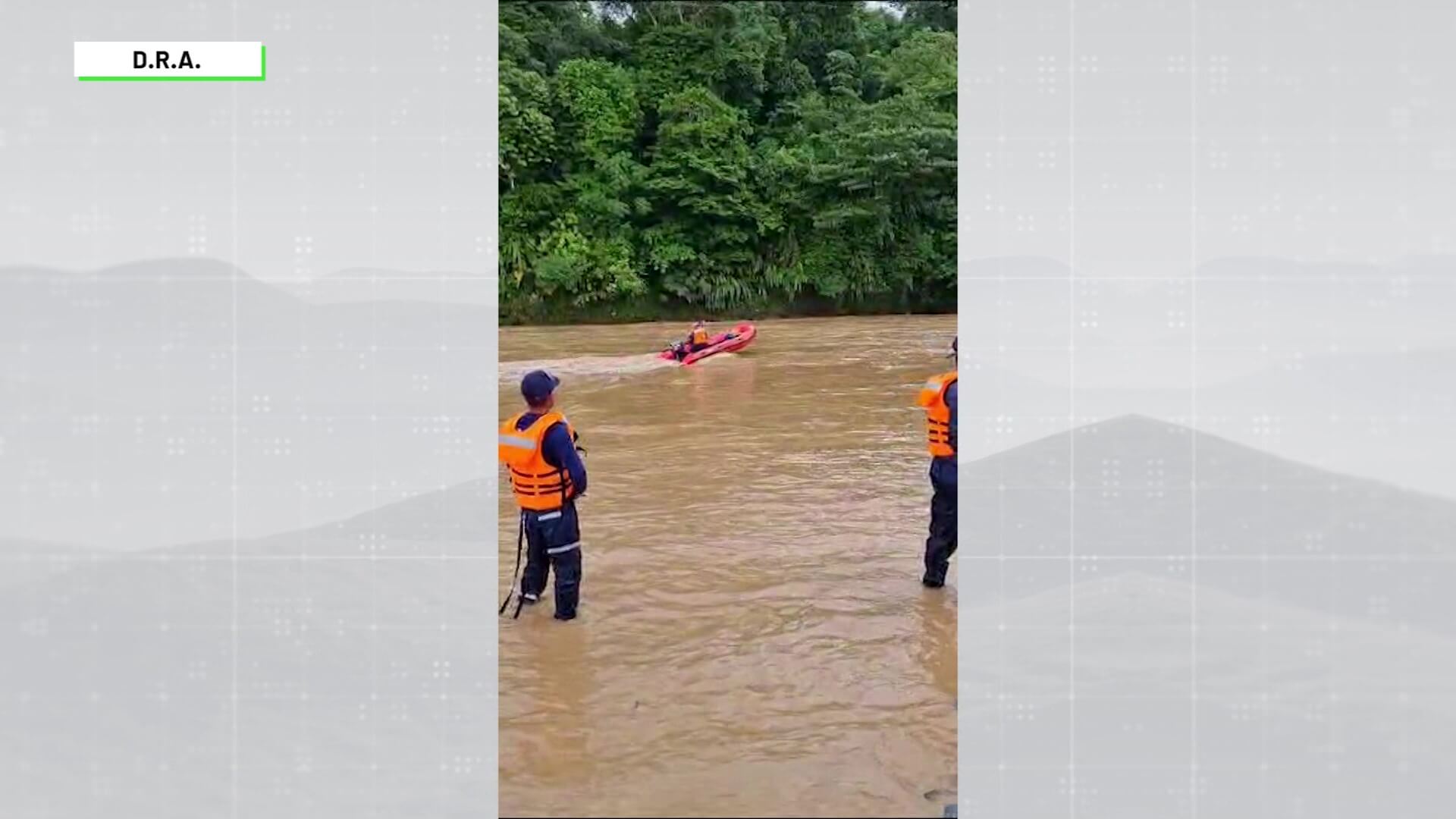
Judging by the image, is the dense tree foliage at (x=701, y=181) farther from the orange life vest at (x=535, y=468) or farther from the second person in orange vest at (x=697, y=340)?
the orange life vest at (x=535, y=468)

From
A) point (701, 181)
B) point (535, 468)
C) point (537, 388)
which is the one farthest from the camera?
point (701, 181)

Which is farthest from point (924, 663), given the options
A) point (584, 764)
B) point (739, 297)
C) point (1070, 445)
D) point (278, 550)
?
point (739, 297)

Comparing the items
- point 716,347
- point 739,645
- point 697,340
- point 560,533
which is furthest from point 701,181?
point 739,645

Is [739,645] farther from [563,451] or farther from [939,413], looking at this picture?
[939,413]

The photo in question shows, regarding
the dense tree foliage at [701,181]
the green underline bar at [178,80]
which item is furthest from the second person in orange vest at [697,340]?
the green underline bar at [178,80]

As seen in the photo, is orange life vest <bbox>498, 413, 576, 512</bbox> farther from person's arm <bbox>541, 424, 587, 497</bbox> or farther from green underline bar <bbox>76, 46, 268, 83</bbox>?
green underline bar <bbox>76, 46, 268, 83</bbox>

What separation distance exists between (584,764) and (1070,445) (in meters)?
2.01

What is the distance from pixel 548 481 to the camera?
527 centimetres

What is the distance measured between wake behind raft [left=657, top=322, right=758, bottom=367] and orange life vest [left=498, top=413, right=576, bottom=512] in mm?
11379

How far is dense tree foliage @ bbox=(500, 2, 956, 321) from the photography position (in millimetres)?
28094

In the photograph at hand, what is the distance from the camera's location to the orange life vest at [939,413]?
18.3ft

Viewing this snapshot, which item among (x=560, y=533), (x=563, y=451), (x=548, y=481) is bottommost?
(x=560, y=533)

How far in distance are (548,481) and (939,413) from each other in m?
1.95

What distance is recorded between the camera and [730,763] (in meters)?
3.95
